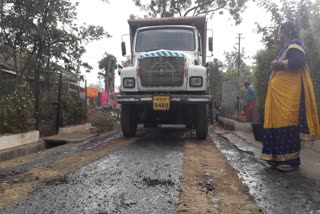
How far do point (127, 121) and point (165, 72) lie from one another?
1.61m

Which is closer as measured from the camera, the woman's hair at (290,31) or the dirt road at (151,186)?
the dirt road at (151,186)

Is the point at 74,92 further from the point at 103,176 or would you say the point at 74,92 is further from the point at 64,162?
the point at 103,176

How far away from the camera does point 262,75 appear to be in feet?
30.3

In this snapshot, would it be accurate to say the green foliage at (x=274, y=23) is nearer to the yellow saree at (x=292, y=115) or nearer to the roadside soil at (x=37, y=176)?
the yellow saree at (x=292, y=115)

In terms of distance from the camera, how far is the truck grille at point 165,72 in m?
7.33

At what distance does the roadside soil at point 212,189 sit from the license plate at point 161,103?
1805 mm

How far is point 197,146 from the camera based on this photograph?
22.9ft

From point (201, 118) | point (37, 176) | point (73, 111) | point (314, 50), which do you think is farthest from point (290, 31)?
point (73, 111)

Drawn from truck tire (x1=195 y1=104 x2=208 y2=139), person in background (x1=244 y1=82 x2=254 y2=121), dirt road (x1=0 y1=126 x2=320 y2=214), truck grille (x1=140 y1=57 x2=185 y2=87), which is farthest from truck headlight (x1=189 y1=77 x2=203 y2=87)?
person in background (x1=244 y1=82 x2=254 y2=121)

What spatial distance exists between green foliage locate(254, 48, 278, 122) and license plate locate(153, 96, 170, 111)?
10.8 ft

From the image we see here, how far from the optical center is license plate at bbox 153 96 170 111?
7.12m

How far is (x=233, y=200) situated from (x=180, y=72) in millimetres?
4423

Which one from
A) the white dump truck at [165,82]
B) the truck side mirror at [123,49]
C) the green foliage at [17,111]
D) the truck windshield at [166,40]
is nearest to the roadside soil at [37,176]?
the green foliage at [17,111]

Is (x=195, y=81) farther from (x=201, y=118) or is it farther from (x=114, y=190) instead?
(x=114, y=190)
